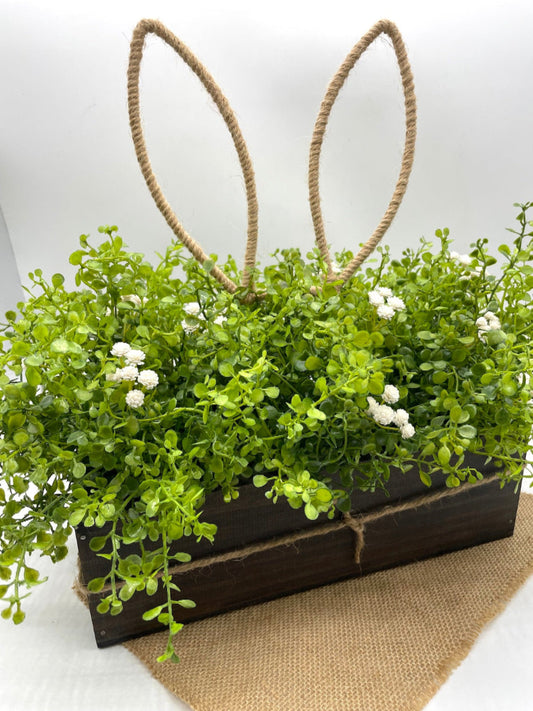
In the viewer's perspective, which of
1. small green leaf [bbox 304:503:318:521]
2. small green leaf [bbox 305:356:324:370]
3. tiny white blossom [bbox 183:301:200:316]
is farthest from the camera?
tiny white blossom [bbox 183:301:200:316]

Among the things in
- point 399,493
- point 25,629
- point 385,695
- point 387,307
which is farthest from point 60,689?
point 387,307

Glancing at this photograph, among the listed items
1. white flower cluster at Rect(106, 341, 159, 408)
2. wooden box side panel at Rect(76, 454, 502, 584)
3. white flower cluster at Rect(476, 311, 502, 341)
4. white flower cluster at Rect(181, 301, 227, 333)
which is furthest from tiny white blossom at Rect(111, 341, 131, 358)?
white flower cluster at Rect(476, 311, 502, 341)

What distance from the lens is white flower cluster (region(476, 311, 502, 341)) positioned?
0.86m

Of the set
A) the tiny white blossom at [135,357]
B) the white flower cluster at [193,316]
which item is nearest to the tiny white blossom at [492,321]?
the white flower cluster at [193,316]

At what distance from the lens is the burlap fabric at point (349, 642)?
768mm

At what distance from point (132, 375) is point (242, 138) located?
1.19 feet

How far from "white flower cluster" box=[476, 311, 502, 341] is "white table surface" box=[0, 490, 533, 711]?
0.38 m

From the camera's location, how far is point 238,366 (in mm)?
771

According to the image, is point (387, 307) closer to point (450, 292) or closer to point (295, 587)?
point (450, 292)

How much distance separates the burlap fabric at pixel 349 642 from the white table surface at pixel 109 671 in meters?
0.02

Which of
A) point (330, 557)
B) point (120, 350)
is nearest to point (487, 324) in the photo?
point (330, 557)

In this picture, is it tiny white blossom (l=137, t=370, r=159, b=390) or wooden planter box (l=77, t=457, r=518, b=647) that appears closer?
tiny white blossom (l=137, t=370, r=159, b=390)

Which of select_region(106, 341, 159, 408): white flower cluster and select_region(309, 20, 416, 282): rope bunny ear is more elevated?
select_region(309, 20, 416, 282): rope bunny ear

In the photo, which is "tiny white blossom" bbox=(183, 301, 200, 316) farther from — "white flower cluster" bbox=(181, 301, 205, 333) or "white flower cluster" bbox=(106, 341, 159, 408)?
"white flower cluster" bbox=(106, 341, 159, 408)
